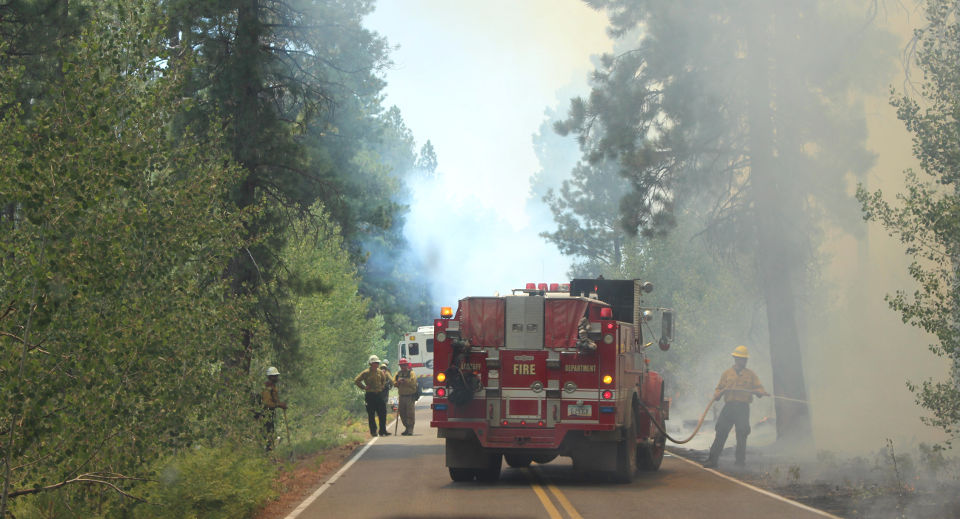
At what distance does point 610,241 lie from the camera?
217 ft

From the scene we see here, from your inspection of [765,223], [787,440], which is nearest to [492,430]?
[787,440]

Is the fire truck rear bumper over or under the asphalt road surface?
over

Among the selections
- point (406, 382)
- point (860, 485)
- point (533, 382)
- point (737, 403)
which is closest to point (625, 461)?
point (533, 382)

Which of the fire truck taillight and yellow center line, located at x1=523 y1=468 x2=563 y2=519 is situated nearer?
yellow center line, located at x1=523 y1=468 x2=563 y2=519

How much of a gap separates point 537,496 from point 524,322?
2.75 meters

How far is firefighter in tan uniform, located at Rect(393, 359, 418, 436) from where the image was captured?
28.7m

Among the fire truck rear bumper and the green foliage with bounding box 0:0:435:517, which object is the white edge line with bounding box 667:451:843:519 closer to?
the fire truck rear bumper

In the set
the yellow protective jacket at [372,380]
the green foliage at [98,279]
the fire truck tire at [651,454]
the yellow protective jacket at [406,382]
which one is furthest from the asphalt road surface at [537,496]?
the yellow protective jacket at [406,382]

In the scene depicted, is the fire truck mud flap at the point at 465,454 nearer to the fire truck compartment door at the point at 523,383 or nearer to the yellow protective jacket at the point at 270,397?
the fire truck compartment door at the point at 523,383

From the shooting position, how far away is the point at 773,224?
83.1 feet

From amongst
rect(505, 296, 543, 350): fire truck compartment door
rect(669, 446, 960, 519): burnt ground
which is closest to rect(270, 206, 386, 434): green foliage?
rect(505, 296, 543, 350): fire truck compartment door

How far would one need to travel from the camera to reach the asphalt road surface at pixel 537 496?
13070mm

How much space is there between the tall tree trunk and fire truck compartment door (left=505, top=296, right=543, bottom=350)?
34.4ft

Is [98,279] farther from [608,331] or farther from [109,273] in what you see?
[608,331]
